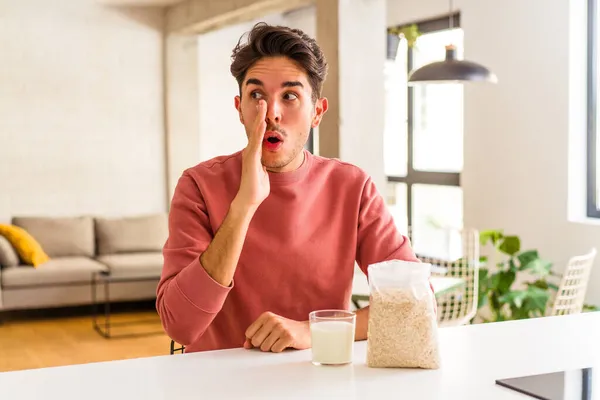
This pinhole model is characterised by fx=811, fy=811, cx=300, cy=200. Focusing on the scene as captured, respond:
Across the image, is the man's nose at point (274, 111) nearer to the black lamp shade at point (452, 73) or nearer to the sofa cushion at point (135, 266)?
the black lamp shade at point (452, 73)

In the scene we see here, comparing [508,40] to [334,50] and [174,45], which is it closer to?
[334,50]

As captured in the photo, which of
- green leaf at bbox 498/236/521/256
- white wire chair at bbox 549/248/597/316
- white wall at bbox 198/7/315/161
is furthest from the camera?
white wall at bbox 198/7/315/161

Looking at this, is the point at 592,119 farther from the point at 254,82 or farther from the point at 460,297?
the point at 254,82

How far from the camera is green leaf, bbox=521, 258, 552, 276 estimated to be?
4809mm

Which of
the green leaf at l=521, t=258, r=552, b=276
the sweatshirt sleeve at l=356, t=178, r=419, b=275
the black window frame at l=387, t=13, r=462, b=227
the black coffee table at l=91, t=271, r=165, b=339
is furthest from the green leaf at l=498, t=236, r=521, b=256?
the sweatshirt sleeve at l=356, t=178, r=419, b=275

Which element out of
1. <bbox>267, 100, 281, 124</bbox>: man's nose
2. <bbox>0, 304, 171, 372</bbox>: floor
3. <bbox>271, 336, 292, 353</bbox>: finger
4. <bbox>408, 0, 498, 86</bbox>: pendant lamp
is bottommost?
<bbox>0, 304, 171, 372</bbox>: floor

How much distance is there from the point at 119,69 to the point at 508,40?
353cm

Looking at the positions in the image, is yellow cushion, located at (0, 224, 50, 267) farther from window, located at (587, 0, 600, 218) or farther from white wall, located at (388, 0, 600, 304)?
window, located at (587, 0, 600, 218)

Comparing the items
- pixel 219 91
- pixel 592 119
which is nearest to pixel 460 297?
pixel 592 119

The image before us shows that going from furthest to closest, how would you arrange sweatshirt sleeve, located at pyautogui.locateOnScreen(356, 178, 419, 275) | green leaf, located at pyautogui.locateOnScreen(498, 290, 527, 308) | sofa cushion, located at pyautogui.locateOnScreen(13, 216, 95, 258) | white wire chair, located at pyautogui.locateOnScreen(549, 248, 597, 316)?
sofa cushion, located at pyautogui.locateOnScreen(13, 216, 95, 258), green leaf, located at pyautogui.locateOnScreen(498, 290, 527, 308), white wire chair, located at pyautogui.locateOnScreen(549, 248, 597, 316), sweatshirt sleeve, located at pyautogui.locateOnScreen(356, 178, 419, 275)

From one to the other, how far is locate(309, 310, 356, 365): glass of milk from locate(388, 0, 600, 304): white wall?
394 centimetres

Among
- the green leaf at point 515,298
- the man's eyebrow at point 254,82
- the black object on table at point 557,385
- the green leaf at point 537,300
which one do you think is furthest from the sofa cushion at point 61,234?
the black object on table at point 557,385

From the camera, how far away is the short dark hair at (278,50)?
64.3 inches

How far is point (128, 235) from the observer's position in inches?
275
